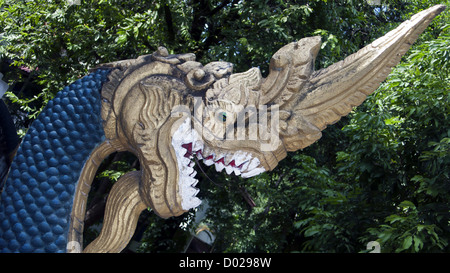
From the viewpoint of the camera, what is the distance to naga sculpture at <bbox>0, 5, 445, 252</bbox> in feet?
6.11

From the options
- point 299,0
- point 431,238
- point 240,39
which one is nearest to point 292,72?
point 431,238

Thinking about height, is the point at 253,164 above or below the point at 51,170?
below

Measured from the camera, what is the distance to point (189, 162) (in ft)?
6.41

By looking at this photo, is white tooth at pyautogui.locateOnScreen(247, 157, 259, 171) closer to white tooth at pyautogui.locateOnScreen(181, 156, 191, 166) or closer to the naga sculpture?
the naga sculpture

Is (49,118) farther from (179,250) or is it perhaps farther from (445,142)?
(179,250)

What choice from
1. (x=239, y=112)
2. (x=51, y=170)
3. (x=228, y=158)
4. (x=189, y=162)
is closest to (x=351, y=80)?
(x=239, y=112)

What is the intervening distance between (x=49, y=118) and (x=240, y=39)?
3.89m

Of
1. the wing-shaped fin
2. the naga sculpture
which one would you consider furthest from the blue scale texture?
the wing-shaped fin

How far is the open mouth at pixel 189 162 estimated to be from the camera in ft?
6.31

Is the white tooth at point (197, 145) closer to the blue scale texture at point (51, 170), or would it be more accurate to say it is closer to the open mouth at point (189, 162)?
the open mouth at point (189, 162)

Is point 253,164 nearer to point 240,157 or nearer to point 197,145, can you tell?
point 240,157

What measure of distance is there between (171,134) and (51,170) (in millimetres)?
482

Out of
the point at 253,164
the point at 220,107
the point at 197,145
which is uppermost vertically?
the point at 220,107

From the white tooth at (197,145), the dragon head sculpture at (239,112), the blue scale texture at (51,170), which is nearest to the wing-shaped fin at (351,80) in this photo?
the dragon head sculpture at (239,112)
